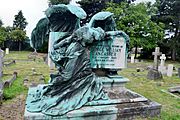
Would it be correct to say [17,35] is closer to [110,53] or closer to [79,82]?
[110,53]

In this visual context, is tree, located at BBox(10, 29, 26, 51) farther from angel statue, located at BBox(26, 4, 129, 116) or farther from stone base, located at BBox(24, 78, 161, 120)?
angel statue, located at BBox(26, 4, 129, 116)

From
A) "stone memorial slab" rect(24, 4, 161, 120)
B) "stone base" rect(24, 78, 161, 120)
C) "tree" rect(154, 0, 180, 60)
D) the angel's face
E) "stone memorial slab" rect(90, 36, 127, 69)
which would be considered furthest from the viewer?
"tree" rect(154, 0, 180, 60)

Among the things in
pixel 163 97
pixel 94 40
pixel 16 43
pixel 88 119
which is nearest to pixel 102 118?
pixel 88 119

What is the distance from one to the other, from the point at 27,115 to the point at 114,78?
2520mm

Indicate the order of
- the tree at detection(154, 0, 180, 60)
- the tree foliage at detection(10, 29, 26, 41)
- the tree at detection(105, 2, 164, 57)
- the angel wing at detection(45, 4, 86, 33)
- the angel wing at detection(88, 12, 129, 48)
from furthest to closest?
the tree foliage at detection(10, 29, 26, 41) < the tree at detection(154, 0, 180, 60) < the tree at detection(105, 2, 164, 57) < the angel wing at detection(88, 12, 129, 48) < the angel wing at detection(45, 4, 86, 33)

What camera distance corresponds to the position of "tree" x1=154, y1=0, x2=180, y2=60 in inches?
1187

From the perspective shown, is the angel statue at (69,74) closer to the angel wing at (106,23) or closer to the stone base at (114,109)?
the stone base at (114,109)

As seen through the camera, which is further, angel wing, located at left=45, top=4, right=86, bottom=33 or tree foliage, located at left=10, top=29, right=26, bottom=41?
tree foliage, located at left=10, top=29, right=26, bottom=41

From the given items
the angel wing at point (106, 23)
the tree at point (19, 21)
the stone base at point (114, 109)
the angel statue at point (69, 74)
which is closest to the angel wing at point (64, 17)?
the angel statue at point (69, 74)

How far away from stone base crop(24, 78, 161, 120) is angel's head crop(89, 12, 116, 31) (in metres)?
1.47

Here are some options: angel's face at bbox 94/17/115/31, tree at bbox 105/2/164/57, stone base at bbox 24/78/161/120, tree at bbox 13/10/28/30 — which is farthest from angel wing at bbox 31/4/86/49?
tree at bbox 13/10/28/30

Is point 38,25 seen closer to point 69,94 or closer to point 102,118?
point 69,94

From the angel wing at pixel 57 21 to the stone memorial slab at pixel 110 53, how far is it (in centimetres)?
79

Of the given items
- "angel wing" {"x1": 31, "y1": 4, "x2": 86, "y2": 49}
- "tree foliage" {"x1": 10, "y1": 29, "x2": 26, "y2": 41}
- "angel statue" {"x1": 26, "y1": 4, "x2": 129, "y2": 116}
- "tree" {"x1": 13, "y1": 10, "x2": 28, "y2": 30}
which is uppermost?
"tree" {"x1": 13, "y1": 10, "x2": 28, "y2": 30}
